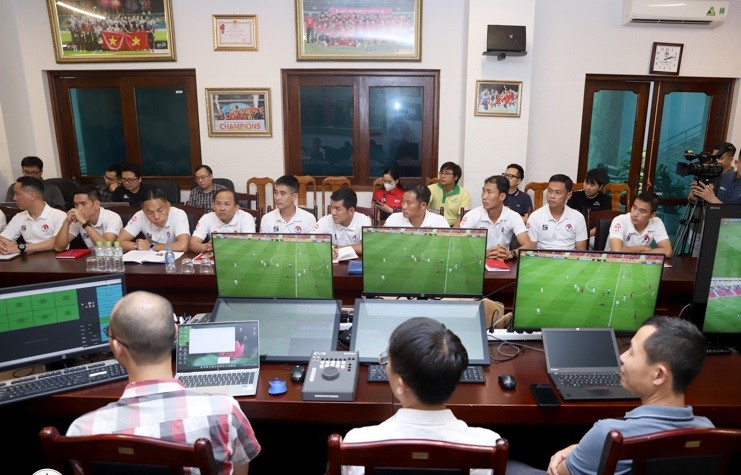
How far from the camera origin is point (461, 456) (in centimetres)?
108

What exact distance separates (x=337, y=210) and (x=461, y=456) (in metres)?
2.57

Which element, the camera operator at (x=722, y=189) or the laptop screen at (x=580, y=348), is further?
the camera operator at (x=722, y=189)

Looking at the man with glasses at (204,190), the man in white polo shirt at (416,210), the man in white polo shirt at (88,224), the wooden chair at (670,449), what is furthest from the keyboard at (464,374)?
the man with glasses at (204,190)

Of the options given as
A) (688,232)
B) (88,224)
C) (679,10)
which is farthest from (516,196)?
(88,224)

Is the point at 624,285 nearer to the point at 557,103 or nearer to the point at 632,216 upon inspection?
the point at 632,216

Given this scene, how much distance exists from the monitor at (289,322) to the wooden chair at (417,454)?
871mm

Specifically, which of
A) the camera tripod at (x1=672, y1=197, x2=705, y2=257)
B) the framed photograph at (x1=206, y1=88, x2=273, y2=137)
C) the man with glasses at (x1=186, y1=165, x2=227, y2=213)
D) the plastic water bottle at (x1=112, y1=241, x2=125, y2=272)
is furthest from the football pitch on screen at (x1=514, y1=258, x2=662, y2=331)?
the framed photograph at (x1=206, y1=88, x2=273, y2=137)

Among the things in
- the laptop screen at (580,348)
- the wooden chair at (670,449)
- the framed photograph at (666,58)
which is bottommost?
the laptop screen at (580,348)

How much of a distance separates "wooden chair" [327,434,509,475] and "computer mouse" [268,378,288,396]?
2.23 ft

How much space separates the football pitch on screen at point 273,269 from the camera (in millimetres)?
2234

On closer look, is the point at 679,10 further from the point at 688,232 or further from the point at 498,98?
the point at 688,232

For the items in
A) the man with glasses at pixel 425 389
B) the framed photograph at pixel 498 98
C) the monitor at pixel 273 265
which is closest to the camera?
the man with glasses at pixel 425 389

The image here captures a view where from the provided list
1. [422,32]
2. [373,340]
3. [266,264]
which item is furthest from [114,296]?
[422,32]

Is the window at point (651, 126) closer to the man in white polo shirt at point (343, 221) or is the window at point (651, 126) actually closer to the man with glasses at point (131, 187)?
the man in white polo shirt at point (343, 221)
